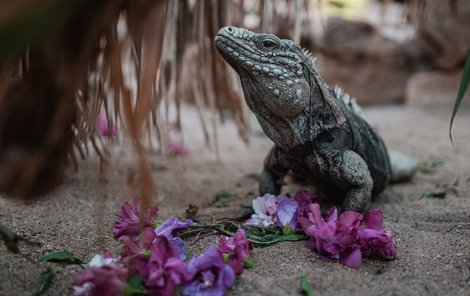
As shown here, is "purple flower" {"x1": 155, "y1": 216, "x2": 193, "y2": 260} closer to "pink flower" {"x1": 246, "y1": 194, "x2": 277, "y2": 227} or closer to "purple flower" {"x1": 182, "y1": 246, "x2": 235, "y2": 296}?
"purple flower" {"x1": 182, "y1": 246, "x2": 235, "y2": 296}

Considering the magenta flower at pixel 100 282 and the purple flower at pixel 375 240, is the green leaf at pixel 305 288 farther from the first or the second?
the magenta flower at pixel 100 282

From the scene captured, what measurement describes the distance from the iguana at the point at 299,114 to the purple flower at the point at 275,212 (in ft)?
1.03

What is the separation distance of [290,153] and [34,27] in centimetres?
182

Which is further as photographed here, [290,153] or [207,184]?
[207,184]

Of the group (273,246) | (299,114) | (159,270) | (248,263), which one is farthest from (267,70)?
(159,270)

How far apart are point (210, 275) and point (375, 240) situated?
772 millimetres

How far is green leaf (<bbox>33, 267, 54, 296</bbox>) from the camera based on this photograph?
1983mm

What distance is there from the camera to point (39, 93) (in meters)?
A: 1.74

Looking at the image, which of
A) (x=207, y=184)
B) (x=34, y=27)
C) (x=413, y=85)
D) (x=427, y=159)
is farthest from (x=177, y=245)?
(x=413, y=85)

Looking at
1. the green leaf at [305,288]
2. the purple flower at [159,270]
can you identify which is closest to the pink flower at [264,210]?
the green leaf at [305,288]

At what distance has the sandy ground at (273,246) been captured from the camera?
208 centimetres

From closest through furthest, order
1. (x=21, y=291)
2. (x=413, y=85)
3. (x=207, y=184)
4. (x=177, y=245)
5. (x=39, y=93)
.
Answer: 1. (x=39, y=93)
2. (x=21, y=291)
3. (x=177, y=245)
4. (x=207, y=184)
5. (x=413, y=85)

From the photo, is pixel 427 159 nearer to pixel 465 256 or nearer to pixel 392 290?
pixel 465 256

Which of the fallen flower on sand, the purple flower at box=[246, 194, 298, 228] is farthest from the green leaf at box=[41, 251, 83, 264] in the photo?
the fallen flower on sand
